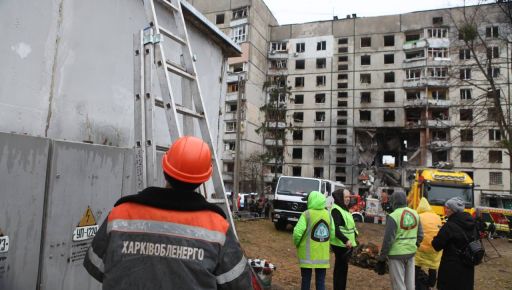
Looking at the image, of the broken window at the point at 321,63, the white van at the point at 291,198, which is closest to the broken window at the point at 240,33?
the broken window at the point at 321,63

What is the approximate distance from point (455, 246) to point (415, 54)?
1934 inches

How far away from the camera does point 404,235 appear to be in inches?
218

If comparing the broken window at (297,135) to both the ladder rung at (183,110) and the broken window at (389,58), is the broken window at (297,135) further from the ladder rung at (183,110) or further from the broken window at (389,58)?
the ladder rung at (183,110)

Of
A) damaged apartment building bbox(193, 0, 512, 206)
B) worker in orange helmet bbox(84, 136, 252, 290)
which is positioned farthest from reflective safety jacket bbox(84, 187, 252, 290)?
damaged apartment building bbox(193, 0, 512, 206)

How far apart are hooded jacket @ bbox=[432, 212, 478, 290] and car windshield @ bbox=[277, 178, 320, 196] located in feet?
34.4

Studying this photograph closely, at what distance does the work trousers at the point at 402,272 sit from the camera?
5566 mm

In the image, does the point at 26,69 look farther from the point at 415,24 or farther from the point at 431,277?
the point at 415,24

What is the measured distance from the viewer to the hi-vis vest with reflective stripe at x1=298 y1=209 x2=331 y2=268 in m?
5.21

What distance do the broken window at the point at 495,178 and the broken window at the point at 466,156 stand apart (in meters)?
2.69

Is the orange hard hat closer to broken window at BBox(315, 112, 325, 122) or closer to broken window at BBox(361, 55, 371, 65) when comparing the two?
broken window at BBox(315, 112, 325, 122)

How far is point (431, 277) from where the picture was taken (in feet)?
20.1

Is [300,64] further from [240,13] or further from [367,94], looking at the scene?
[240,13]

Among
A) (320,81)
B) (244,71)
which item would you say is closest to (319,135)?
(320,81)

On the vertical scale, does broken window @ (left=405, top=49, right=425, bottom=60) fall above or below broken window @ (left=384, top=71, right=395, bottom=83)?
above
